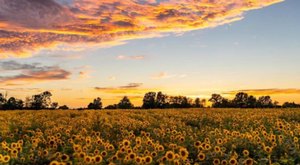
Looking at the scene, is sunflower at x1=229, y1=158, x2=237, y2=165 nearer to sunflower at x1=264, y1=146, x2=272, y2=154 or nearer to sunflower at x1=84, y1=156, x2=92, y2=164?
sunflower at x1=264, y1=146, x2=272, y2=154

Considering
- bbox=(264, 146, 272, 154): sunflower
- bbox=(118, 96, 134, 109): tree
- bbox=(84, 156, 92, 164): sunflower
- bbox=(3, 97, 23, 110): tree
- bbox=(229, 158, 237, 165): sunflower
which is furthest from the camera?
bbox=(3, 97, 23, 110): tree

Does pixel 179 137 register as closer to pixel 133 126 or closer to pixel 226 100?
pixel 133 126

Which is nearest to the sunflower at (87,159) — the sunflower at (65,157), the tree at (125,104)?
→ the sunflower at (65,157)

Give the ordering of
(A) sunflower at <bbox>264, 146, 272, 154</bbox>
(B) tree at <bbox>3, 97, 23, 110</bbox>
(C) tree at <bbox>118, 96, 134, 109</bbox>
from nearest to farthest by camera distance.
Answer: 1. (A) sunflower at <bbox>264, 146, 272, 154</bbox>
2. (C) tree at <bbox>118, 96, 134, 109</bbox>
3. (B) tree at <bbox>3, 97, 23, 110</bbox>

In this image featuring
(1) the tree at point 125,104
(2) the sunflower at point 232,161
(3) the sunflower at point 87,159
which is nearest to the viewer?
(3) the sunflower at point 87,159

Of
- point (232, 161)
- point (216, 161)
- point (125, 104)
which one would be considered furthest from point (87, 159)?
point (125, 104)

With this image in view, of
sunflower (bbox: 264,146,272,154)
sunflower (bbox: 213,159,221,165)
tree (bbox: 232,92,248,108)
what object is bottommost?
sunflower (bbox: 213,159,221,165)

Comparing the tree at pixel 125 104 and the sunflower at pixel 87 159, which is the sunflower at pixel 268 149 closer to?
the sunflower at pixel 87 159

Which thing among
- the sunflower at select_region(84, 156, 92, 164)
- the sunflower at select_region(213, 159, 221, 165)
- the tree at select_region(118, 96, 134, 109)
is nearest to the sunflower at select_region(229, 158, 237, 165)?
the sunflower at select_region(213, 159, 221, 165)

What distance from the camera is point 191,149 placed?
40.6ft

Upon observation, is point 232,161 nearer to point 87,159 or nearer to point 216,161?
point 216,161

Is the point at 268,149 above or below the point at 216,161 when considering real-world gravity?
above

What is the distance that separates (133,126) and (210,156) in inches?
407

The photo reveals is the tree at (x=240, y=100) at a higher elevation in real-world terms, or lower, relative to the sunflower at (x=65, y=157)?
higher
